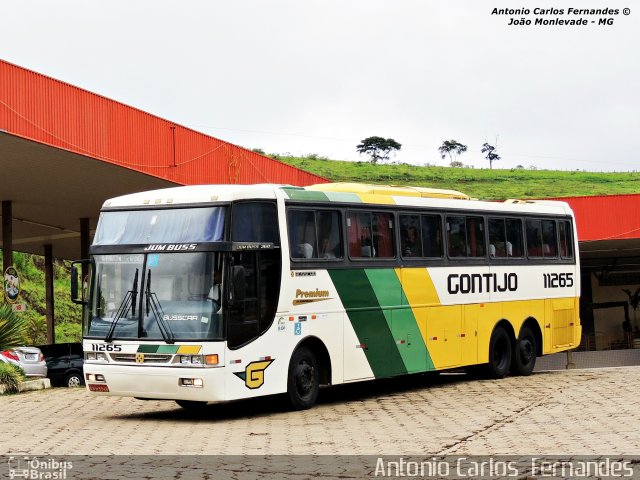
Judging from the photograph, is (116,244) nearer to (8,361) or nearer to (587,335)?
(8,361)

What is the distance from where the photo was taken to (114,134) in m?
26.2

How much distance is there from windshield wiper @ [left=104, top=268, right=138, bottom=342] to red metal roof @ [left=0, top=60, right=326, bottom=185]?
8451mm

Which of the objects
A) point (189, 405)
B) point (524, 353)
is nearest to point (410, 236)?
point (189, 405)

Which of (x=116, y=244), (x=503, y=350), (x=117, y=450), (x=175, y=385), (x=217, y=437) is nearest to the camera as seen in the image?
(x=117, y=450)

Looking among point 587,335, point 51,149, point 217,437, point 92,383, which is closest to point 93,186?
point 51,149

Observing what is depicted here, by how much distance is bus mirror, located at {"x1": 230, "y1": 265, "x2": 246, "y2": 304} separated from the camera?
1480cm

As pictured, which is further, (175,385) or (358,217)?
(358,217)

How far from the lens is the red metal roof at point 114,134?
2298 cm

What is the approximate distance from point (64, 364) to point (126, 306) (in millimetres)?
14112

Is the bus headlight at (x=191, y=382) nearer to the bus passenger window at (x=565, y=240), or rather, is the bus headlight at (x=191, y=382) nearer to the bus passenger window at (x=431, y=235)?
the bus passenger window at (x=431, y=235)

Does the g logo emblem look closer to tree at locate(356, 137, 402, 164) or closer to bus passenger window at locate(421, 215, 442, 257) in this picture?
bus passenger window at locate(421, 215, 442, 257)

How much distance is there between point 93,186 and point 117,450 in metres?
19.6

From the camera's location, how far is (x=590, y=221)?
1550 inches

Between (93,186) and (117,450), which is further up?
(93,186)
